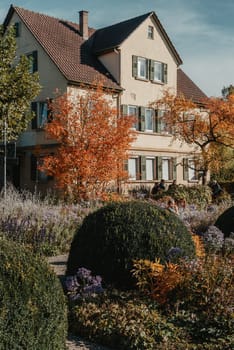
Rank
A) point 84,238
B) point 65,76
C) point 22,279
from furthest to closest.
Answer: point 65,76
point 84,238
point 22,279

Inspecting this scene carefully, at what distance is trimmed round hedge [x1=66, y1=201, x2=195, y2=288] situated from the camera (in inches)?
288

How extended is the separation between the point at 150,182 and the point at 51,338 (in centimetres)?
2897

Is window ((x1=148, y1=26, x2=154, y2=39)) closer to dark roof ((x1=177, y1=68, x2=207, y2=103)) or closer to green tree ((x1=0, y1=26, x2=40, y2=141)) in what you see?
dark roof ((x1=177, y1=68, x2=207, y2=103))

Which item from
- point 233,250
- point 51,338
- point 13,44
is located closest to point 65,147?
point 13,44

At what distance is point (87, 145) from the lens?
872 inches

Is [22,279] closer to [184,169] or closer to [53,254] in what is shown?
[53,254]

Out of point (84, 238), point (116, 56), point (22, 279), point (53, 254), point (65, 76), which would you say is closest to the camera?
point (22, 279)

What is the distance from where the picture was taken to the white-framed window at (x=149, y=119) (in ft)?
109

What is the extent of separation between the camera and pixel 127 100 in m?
31.9

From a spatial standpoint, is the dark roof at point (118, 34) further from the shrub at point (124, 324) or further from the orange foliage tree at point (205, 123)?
the shrub at point (124, 324)

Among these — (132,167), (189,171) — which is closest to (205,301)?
(132,167)

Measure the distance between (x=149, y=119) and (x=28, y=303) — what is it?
30137mm


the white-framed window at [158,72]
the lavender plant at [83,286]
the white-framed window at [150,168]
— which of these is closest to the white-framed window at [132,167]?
the white-framed window at [150,168]

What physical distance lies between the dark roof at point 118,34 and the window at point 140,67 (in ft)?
5.04
